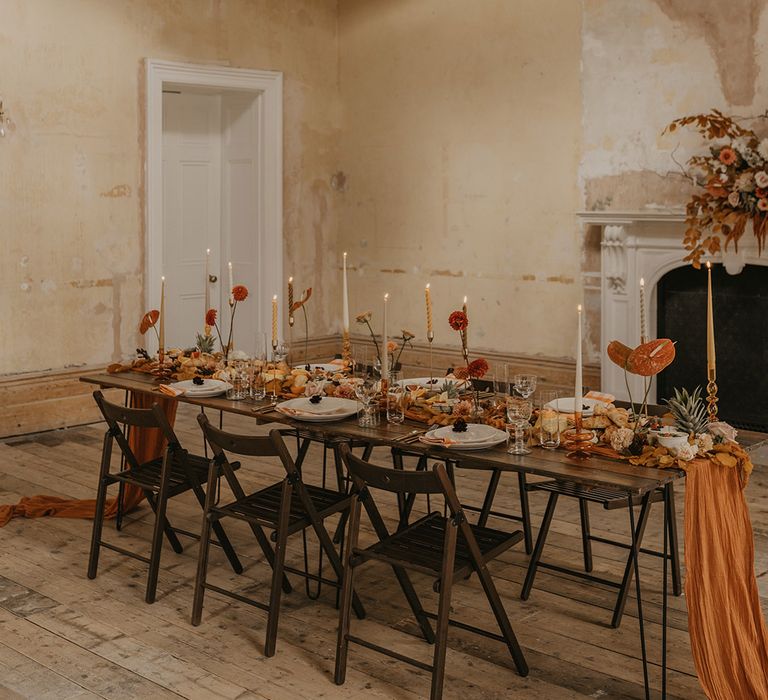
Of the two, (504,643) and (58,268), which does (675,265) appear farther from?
(58,268)

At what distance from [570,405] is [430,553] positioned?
1.12 meters

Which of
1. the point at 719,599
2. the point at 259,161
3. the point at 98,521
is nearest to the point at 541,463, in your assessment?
the point at 719,599

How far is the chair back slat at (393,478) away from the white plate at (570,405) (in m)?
0.89

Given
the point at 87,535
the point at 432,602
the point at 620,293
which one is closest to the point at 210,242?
the point at 620,293

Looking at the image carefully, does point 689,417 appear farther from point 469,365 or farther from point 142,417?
point 142,417

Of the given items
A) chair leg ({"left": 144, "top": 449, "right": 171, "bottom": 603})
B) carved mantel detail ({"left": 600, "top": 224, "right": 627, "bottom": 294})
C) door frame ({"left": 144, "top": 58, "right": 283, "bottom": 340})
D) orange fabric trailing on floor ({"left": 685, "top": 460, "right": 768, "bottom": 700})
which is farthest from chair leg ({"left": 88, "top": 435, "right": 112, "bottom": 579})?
carved mantel detail ({"left": 600, "top": 224, "right": 627, "bottom": 294})

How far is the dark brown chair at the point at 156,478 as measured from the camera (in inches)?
170

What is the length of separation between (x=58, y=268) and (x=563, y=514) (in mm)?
4258

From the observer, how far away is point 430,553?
11.4 feet

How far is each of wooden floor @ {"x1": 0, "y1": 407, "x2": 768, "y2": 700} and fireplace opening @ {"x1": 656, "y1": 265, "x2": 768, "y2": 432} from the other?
1.85m

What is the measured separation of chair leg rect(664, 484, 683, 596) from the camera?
3.63m

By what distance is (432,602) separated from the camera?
4301 mm

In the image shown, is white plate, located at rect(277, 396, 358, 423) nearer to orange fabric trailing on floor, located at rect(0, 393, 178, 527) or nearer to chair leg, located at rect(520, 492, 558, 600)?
chair leg, located at rect(520, 492, 558, 600)

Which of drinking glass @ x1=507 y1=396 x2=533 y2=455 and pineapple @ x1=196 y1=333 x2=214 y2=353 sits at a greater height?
pineapple @ x1=196 y1=333 x2=214 y2=353
